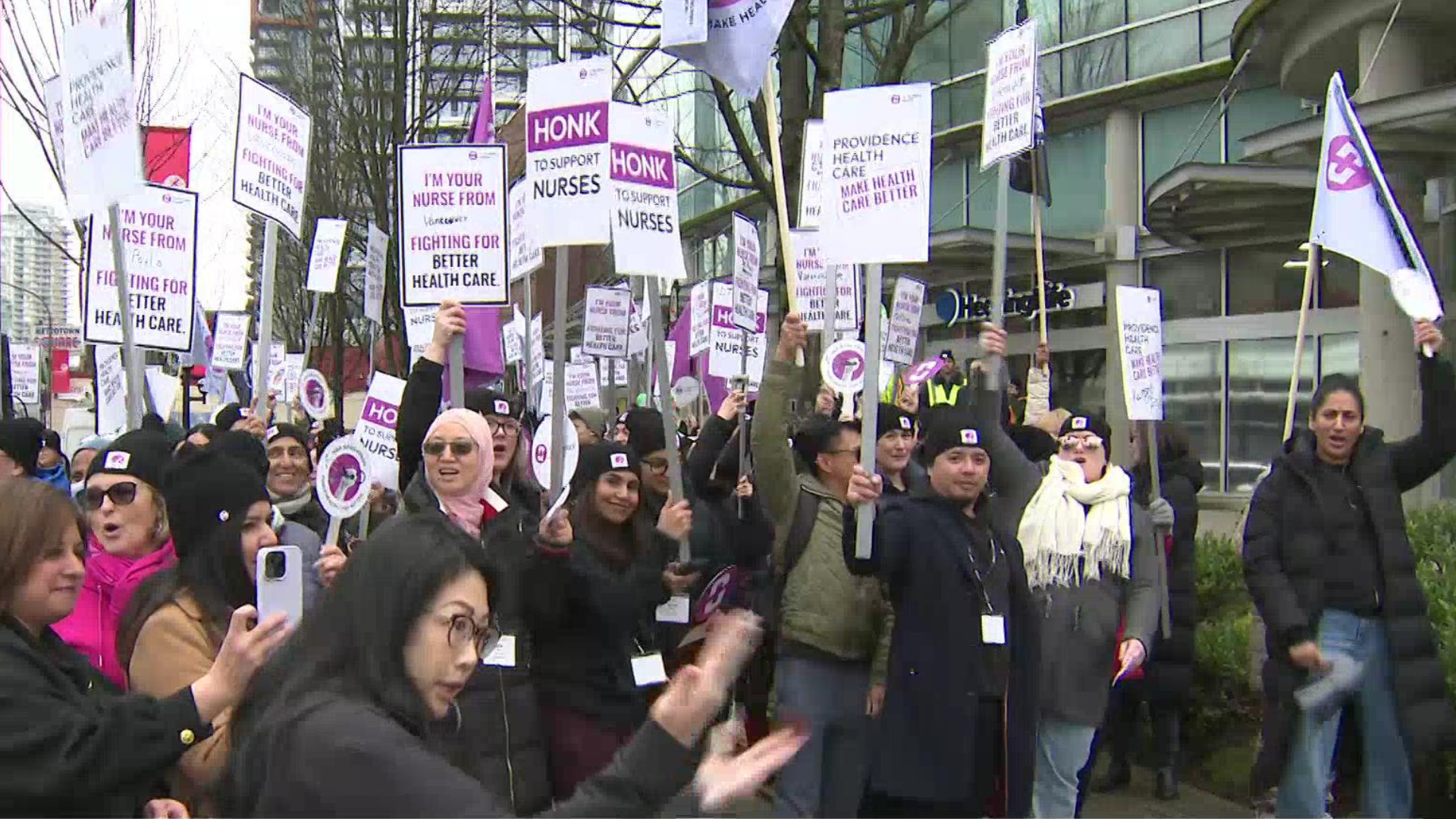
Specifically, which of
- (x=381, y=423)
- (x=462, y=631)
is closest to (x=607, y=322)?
(x=381, y=423)

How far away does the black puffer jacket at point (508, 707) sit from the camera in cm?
479

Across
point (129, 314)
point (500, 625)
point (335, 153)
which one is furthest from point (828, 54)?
point (335, 153)

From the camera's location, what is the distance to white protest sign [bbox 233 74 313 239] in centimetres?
791

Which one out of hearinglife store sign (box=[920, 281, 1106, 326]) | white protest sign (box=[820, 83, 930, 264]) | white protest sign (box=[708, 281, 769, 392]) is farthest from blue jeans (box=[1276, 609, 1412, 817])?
hearinglife store sign (box=[920, 281, 1106, 326])

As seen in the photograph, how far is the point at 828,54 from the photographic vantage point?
481 inches

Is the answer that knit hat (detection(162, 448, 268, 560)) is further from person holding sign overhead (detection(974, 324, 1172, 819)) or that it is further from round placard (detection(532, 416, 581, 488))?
person holding sign overhead (detection(974, 324, 1172, 819))

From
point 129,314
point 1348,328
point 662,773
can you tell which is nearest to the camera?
point 662,773

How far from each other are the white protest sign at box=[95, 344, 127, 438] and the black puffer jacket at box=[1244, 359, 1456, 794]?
9.36 meters

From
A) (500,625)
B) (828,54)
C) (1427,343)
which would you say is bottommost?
(500,625)

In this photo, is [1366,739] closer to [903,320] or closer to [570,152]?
[570,152]

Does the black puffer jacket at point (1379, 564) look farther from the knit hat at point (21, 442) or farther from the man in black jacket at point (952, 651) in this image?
the knit hat at point (21, 442)

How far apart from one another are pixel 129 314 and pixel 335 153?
18.5 m

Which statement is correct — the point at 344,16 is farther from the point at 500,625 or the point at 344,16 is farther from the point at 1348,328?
the point at 500,625

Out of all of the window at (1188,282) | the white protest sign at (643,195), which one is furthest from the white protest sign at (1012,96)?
the window at (1188,282)
